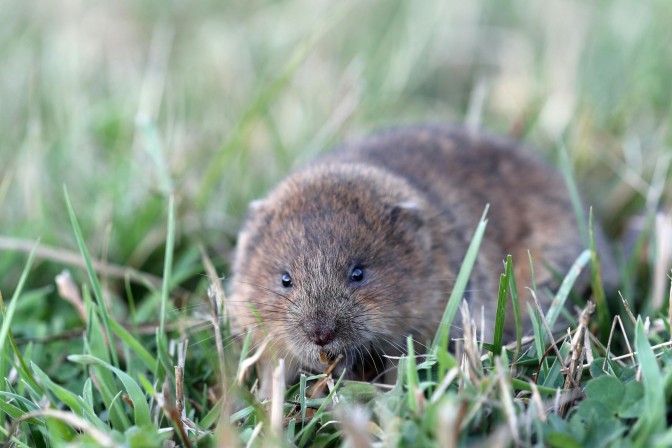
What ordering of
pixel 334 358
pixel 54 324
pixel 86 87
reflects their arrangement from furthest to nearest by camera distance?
pixel 86 87, pixel 54 324, pixel 334 358

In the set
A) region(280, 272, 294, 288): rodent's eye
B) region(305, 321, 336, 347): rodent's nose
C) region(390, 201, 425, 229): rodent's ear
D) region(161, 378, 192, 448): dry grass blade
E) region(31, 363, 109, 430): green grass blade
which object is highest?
region(390, 201, 425, 229): rodent's ear

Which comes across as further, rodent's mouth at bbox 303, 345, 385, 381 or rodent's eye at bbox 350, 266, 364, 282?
rodent's eye at bbox 350, 266, 364, 282

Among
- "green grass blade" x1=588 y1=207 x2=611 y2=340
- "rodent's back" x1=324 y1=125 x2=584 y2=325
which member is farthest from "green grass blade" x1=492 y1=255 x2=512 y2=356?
"rodent's back" x1=324 y1=125 x2=584 y2=325

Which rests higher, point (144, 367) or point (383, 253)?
point (383, 253)

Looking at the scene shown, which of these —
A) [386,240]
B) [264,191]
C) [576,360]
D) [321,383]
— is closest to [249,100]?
[264,191]

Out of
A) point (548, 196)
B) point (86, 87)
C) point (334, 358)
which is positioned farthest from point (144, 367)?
point (86, 87)

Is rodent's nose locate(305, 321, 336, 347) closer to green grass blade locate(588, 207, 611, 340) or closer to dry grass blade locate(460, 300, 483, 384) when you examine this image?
dry grass blade locate(460, 300, 483, 384)

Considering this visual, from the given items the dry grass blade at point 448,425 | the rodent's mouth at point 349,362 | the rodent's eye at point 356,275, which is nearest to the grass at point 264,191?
the dry grass blade at point 448,425

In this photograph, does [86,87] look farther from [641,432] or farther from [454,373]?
[641,432]
